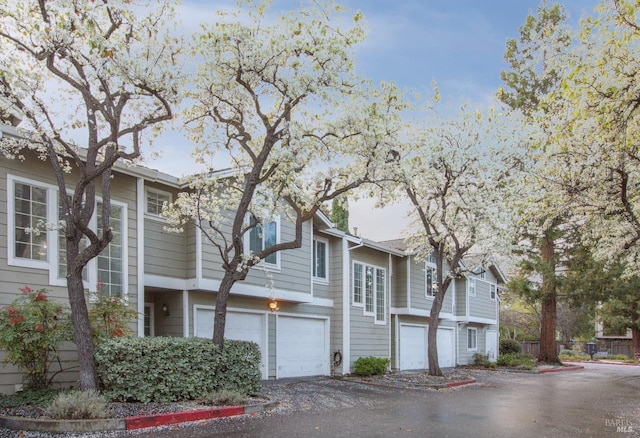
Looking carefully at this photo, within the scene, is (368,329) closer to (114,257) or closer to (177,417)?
(114,257)

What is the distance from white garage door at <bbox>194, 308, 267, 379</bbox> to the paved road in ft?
6.75

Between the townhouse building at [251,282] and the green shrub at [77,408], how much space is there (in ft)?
6.80

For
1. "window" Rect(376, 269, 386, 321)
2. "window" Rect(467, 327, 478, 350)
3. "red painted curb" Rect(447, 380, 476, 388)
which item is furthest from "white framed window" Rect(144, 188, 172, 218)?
"window" Rect(467, 327, 478, 350)

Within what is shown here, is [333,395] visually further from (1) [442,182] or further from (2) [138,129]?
(1) [442,182]

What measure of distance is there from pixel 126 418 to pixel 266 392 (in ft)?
16.0

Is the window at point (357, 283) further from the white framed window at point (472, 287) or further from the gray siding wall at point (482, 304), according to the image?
the gray siding wall at point (482, 304)

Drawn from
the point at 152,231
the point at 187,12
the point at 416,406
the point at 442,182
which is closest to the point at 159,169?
the point at 152,231

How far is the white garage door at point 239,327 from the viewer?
47.5 ft

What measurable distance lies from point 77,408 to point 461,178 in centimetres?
1382

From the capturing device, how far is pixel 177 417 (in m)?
9.19

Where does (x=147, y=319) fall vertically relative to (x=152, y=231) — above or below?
below

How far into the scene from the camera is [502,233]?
1906 centimetres

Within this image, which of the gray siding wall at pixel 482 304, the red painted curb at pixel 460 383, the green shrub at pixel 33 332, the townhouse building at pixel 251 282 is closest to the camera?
the green shrub at pixel 33 332

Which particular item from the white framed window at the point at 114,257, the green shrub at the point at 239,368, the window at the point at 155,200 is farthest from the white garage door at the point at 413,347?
the white framed window at the point at 114,257
